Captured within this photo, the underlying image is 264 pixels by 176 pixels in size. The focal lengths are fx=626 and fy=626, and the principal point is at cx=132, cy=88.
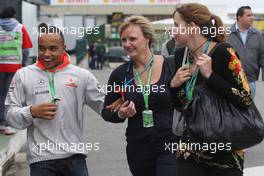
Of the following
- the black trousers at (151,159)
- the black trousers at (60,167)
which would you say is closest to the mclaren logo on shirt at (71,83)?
the black trousers at (60,167)

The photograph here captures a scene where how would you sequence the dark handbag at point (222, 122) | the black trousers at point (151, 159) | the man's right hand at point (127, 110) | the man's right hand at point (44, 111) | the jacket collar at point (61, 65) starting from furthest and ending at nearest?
the black trousers at point (151, 159)
the jacket collar at point (61, 65)
the man's right hand at point (127, 110)
the man's right hand at point (44, 111)
the dark handbag at point (222, 122)

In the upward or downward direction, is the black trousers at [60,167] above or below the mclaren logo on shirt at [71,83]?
below

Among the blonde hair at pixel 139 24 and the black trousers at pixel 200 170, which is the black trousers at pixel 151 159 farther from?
the blonde hair at pixel 139 24

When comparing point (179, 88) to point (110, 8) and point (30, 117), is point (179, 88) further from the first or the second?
point (110, 8)

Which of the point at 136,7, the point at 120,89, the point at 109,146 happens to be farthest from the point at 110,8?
the point at 120,89

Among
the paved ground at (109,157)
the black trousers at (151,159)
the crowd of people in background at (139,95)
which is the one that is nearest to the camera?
the crowd of people in background at (139,95)

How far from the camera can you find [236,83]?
3.76 m

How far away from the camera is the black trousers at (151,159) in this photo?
4.53 metres

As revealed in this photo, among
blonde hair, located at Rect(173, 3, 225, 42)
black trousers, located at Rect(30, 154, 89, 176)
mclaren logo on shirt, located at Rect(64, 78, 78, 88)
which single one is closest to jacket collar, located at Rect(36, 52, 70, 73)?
mclaren logo on shirt, located at Rect(64, 78, 78, 88)

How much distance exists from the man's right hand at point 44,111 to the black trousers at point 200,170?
0.91 metres

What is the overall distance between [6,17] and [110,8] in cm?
5216

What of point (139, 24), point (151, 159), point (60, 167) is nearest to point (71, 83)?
point (60, 167)

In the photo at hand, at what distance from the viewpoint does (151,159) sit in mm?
4566

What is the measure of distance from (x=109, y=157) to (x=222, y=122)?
5088mm
